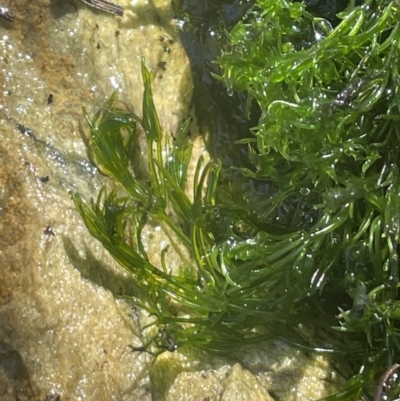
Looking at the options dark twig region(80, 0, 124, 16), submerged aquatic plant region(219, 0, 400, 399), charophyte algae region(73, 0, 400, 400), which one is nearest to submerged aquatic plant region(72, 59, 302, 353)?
charophyte algae region(73, 0, 400, 400)

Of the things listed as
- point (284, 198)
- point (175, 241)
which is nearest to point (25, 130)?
point (175, 241)

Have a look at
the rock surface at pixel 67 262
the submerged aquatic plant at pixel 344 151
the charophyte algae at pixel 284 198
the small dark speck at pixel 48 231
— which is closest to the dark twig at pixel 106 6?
the rock surface at pixel 67 262

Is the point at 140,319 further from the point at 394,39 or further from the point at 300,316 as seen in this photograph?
the point at 394,39

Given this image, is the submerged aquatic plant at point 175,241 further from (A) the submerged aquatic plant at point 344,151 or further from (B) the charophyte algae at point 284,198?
(A) the submerged aquatic plant at point 344,151

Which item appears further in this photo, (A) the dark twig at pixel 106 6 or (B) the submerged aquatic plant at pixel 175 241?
(A) the dark twig at pixel 106 6

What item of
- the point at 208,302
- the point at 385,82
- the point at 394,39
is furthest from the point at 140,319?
the point at 394,39

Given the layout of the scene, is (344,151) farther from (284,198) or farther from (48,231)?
(48,231)
